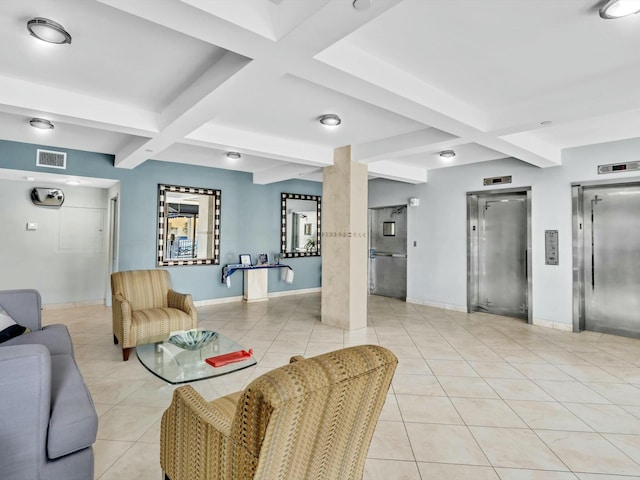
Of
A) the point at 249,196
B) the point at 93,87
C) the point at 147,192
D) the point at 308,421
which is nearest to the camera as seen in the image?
the point at 308,421

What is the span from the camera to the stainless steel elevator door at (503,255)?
5.38 meters

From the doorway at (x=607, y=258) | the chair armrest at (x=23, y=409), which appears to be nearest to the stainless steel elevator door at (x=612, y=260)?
the doorway at (x=607, y=258)

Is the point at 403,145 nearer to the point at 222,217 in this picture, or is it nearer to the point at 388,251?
the point at 388,251

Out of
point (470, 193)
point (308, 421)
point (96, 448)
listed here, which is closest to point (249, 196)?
point (470, 193)

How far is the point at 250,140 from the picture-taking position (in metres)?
4.20

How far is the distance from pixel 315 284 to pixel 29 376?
6653 mm

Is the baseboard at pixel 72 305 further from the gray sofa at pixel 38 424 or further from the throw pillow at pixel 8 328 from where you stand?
the gray sofa at pixel 38 424

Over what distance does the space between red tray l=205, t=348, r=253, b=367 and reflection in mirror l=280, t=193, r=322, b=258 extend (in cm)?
482

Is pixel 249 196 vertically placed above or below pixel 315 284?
above

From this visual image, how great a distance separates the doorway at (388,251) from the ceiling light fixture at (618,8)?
5049 mm

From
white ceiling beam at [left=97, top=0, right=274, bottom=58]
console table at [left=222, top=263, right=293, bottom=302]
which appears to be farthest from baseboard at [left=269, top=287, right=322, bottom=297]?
white ceiling beam at [left=97, top=0, right=274, bottom=58]

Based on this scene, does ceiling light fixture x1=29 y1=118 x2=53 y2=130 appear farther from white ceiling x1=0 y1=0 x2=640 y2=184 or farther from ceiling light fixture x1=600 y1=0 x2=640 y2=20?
ceiling light fixture x1=600 y1=0 x2=640 y2=20

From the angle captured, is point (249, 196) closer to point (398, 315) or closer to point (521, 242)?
point (398, 315)

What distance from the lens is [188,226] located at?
20.4ft
